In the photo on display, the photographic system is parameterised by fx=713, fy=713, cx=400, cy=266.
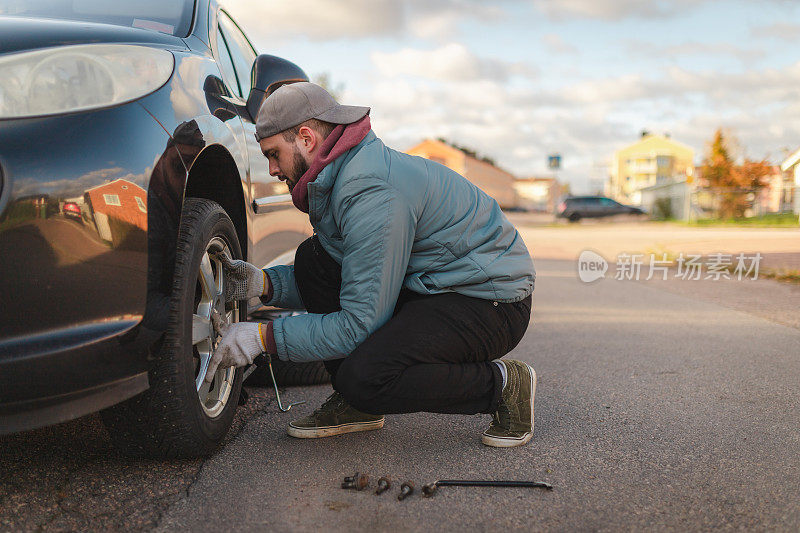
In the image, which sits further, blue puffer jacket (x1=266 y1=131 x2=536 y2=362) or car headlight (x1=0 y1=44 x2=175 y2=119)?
blue puffer jacket (x1=266 y1=131 x2=536 y2=362)

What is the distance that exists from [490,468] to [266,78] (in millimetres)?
1730

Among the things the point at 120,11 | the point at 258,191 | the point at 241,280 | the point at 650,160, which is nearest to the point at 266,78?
the point at 258,191

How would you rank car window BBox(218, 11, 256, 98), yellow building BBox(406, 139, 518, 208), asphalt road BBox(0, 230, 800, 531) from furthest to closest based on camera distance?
yellow building BBox(406, 139, 518, 208), car window BBox(218, 11, 256, 98), asphalt road BBox(0, 230, 800, 531)

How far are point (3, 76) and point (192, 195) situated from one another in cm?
75

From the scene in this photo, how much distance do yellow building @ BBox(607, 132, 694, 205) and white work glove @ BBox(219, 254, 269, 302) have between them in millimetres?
91047

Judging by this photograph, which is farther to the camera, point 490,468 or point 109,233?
point 490,468

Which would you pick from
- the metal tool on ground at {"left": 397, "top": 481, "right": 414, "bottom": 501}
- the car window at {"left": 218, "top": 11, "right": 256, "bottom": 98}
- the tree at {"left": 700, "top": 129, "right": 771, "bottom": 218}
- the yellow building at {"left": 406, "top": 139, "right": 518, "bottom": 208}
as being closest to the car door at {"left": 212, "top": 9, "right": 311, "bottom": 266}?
the car window at {"left": 218, "top": 11, "right": 256, "bottom": 98}

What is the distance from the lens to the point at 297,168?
2.39 m

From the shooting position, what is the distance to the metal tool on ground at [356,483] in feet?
6.98

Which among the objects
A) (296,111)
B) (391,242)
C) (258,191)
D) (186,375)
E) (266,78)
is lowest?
(186,375)

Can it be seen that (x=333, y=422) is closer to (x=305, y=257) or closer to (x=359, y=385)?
(x=359, y=385)

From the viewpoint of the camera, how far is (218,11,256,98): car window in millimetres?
3234

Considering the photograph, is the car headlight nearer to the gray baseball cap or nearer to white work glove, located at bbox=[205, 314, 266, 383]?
the gray baseball cap

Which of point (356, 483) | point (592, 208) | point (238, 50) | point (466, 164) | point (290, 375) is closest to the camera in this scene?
point (356, 483)
